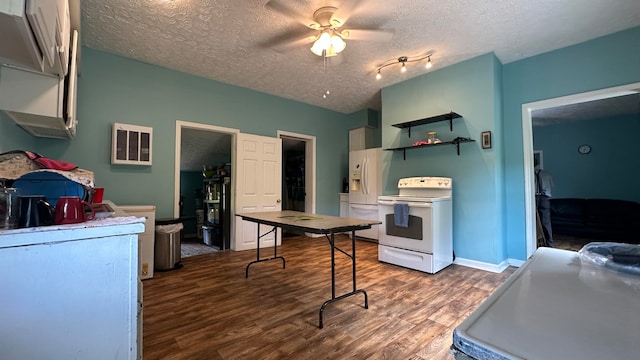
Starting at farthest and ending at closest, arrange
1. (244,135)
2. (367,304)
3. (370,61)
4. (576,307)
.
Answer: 1. (244,135)
2. (370,61)
3. (367,304)
4. (576,307)

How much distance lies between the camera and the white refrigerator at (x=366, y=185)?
5176 mm

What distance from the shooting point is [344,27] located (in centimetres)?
295

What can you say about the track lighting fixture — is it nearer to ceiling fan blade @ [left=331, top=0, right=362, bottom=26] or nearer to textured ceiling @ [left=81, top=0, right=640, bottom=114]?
textured ceiling @ [left=81, top=0, right=640, bottom=114]

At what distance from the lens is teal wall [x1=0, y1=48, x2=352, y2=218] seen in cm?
332

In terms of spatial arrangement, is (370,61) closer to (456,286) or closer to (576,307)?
(456,286)

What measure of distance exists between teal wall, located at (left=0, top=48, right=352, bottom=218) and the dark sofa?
21.0 feet

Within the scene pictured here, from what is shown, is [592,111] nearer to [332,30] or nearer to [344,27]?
[344,27]

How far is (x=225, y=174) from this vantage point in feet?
15.8

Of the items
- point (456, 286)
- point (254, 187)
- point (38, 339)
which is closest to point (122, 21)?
point (254, 187)

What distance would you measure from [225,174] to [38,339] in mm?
4081

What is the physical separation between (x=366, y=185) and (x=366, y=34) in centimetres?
312

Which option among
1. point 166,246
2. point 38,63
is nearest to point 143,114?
point 166,246

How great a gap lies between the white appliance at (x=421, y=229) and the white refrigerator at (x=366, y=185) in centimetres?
124

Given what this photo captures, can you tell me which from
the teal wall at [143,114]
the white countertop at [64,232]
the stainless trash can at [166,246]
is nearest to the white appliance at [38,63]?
the teal wall at [143,114]
